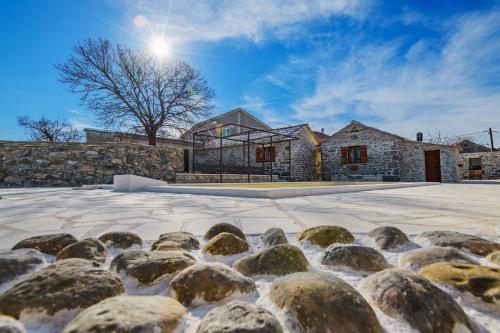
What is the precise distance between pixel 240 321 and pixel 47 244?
112 centimetres

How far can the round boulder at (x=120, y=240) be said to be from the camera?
4.01ft

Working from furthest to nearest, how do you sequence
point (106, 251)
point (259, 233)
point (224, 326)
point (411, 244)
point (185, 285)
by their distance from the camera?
point (259, 233), point (411, 244), point (106, 251), point (185, 285), point (224, 326)

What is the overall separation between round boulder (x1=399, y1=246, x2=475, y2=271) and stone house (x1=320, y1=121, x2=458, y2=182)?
513 inches

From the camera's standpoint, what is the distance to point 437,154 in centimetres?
1277

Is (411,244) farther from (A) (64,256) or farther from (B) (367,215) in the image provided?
(A) (64,256)

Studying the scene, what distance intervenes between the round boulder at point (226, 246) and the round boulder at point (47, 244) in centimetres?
70

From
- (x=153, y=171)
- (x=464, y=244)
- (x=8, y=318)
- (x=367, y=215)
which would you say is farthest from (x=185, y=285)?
(x=153, y=171)

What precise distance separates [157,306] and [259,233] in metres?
0.95

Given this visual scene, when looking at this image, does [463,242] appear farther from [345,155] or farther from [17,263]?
[345,155]

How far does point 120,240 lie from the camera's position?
48.8 inches

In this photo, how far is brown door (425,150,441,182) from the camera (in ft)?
41.8

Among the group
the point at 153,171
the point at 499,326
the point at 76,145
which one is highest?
the point at 76,145

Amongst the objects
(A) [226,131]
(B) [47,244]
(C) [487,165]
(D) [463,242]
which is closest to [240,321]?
(B) [47,244]

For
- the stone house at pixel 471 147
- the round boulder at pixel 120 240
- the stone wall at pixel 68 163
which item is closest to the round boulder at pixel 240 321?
the round boulder at pixel 120 240
